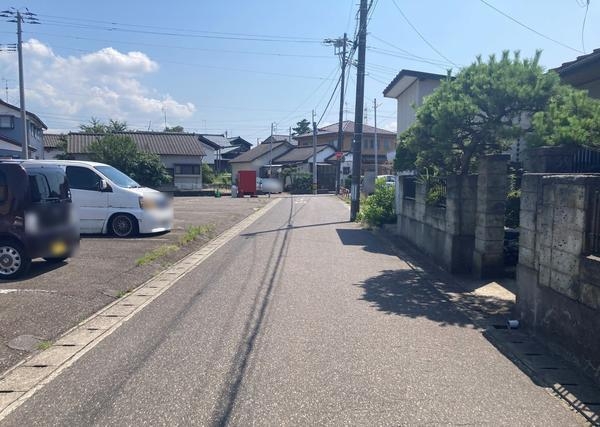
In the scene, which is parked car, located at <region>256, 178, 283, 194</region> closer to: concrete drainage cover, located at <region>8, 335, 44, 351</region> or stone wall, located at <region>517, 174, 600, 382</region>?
stone wall, located at <region>517, 174, 600, 382</region>

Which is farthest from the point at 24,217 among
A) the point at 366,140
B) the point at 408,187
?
the point at 366,140

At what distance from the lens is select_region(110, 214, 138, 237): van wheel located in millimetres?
12461

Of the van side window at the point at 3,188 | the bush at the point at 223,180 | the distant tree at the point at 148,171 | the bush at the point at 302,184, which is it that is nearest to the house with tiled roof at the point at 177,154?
the distant tree at the point at 148,171

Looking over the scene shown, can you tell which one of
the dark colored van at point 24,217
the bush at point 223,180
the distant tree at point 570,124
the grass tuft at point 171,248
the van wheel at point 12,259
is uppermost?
the distant tree at point 570,124

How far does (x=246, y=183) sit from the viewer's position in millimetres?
39844

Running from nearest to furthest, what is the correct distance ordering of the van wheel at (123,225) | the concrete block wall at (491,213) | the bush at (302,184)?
the concrete block wall at (491,213), the van wheel at (123,225), the bush at (302,184)

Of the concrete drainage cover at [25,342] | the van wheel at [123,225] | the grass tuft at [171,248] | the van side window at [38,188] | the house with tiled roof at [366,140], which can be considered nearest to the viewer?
the concrete drainage cover at [25,342]

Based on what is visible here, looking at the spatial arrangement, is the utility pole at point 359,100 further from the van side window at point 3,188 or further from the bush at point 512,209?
the van side window at point 3,188

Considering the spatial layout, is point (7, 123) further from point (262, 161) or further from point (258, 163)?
point (262, 161)

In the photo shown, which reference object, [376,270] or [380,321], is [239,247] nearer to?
[376,270]

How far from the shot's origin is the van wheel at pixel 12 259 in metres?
7.60

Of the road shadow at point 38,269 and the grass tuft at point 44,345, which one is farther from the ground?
the road shadow at point 38,269

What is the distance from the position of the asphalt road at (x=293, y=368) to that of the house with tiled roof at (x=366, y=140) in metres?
49.3

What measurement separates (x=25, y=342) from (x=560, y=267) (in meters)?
5.31
